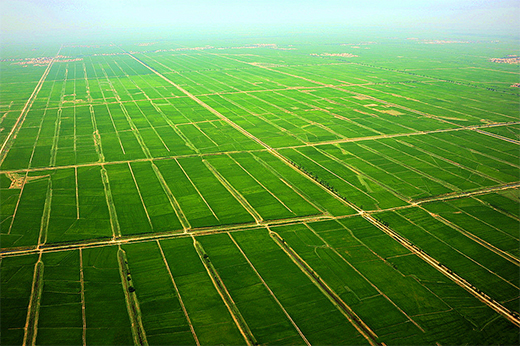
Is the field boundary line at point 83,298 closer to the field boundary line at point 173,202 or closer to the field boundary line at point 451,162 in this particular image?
the field boundary line at point 173,202

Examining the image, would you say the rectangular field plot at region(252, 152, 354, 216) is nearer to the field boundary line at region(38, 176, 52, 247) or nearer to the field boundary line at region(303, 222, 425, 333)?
the field boundary line at region(303, 222, 425, 333)

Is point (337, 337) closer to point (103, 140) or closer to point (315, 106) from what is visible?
point (103, 140)

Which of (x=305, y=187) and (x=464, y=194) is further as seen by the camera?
(x=305, y=187)

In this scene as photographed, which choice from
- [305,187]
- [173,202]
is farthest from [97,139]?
[305,187]

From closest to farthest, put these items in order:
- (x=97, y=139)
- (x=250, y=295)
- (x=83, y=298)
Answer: (x=83, y=298)
(x=250, y=295)
(x=97, y=139)

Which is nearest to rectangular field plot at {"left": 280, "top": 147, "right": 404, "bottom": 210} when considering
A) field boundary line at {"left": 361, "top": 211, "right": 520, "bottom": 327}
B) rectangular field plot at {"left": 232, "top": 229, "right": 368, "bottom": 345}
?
field boundary line at {"left": 361, "top": 211, "right": 520, "bottom": 327}

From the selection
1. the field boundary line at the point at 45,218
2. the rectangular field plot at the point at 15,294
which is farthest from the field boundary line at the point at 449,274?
the field boundary line at the point at 45,218

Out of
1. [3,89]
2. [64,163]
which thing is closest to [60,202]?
[64,163]

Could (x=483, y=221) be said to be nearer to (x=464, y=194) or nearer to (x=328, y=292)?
(x=464, y=194)

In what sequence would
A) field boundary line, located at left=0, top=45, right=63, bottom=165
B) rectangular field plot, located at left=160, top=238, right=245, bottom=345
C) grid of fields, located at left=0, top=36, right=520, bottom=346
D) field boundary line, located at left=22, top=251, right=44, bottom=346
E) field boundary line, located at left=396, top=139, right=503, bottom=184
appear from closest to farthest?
field boundary line, located at left=22, top=251, right=44, bottom=346 < rectangular field plot, located at left=160, top=238, right=245, bottom=345 < grid of fields, located at left=0, top=36, right=520, bottom=346 < field boundary line, located at left=396, top=139, right=503, bottom=184 < field boundary line, located at left=0, top=45, right=63, bottom=165
